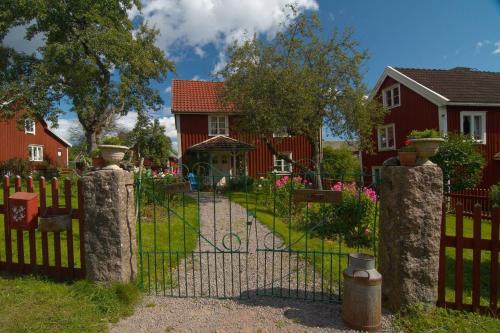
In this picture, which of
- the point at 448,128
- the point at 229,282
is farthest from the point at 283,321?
the point at 448,128

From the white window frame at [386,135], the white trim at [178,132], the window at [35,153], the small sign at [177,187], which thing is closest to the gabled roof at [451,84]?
the white window frame at [386,135]

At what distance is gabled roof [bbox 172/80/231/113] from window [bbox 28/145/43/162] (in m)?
14.4

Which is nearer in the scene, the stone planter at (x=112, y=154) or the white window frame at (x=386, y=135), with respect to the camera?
the stone planter at (x=112, y=154)

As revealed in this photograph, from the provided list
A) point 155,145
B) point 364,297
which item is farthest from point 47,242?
point 155,145

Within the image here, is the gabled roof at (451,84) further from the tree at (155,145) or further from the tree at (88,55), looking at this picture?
the tree at (155,145)

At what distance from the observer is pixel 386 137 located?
2108 centimetres

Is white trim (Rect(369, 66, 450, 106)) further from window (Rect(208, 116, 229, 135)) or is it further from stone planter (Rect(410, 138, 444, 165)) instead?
stone planter (Rect(410, 138, 444, 165))

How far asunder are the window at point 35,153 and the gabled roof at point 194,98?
568 inches

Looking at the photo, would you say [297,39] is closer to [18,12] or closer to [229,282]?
[229,282]

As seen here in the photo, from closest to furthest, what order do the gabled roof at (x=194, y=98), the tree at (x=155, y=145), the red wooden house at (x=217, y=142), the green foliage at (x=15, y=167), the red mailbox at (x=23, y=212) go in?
the red mailbox at (x=23, y=212)
the red wooden house at (x=217, y=142)
the gabled roof at (x=194, y=98)
the green foliage at (x=15, y=167)
the tree at (x=155, y=145)

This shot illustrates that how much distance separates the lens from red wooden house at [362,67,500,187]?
1686 centimetres

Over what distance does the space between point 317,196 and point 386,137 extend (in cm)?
1910

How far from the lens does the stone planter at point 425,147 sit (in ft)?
11.0

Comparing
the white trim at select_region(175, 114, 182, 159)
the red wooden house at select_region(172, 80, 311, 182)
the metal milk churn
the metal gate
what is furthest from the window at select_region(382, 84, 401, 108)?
the metal milk churn
